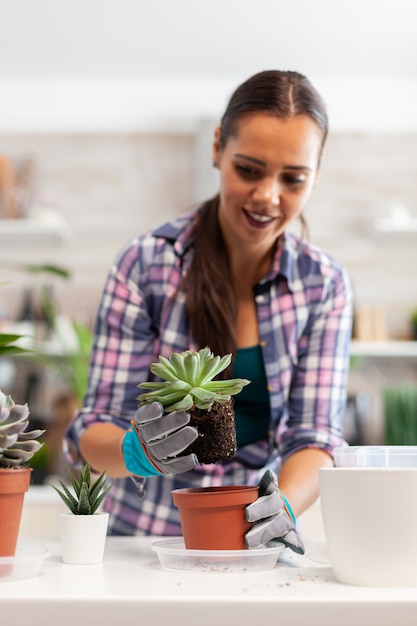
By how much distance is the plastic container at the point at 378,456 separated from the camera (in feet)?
2.79

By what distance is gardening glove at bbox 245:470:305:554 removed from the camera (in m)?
0.91

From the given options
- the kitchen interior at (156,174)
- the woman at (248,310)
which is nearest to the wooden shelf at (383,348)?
the kitchen interior at (156,174)

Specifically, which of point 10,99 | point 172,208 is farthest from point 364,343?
point 10,99

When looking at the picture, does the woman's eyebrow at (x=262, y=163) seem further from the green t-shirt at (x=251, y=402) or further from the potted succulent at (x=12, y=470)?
the potted succulent at (x=12, y=470)

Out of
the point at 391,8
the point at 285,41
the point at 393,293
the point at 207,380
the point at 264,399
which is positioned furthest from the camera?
the point at 393,293

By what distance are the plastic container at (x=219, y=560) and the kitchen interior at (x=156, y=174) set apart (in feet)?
9.73

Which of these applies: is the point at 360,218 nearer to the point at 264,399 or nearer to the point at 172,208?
the point at 172,208

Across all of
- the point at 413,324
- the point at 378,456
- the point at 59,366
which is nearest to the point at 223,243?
the point at 378,456

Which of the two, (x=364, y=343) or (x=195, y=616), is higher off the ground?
(x=364, y=343)

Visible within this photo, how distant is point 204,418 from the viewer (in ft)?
3.14

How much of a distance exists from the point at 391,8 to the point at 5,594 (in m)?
3.21

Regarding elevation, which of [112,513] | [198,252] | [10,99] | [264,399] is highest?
[10,99]

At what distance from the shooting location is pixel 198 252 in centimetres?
157

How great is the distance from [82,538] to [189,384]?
22cm
